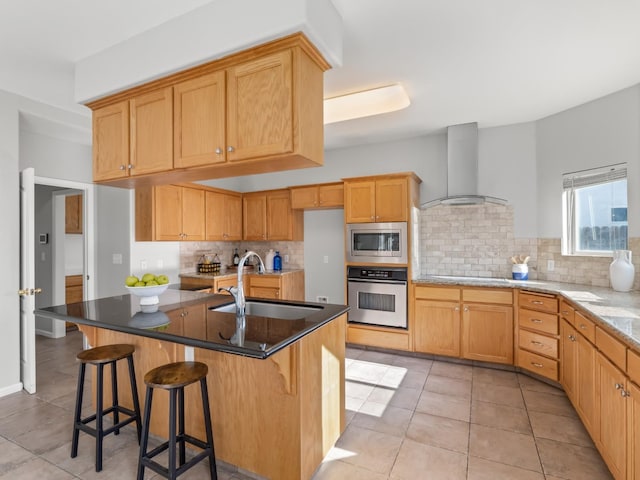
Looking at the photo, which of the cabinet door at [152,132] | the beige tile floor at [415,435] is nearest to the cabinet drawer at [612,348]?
the beige tile floor at [415,435]

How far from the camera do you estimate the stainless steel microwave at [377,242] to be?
3967 mm

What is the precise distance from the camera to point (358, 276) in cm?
423

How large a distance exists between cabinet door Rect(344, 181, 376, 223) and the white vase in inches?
90.6

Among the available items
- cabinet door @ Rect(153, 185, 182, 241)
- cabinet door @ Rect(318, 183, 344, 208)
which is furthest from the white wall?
cabinet door @ Rect(153, 185, 182, 241)

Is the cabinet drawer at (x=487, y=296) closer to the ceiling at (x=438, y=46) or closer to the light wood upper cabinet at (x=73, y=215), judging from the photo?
the ceiling at (x=438, y=46)

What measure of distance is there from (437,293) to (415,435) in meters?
1.74

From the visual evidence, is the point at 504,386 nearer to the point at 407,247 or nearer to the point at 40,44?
the point at 407,247

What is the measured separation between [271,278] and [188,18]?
11.0 feet

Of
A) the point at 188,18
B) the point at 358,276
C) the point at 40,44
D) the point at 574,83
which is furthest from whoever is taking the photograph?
the point at 358,276

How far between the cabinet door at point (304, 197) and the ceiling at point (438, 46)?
5.66ft

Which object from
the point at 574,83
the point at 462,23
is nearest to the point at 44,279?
the point at 462,23

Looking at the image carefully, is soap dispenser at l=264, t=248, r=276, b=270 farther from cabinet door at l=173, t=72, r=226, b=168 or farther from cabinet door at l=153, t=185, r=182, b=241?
cabinet door at l=173, t=72, r=226, b=168

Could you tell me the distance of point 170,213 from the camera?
4.27 metres

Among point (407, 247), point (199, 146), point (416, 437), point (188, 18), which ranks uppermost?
point (188, 18)
